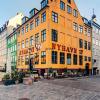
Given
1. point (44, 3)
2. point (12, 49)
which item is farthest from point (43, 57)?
point (12, 49)

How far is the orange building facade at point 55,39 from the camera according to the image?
2878 centimetres

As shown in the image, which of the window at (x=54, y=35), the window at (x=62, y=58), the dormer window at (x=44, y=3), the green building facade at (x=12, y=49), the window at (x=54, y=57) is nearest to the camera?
the window at (x=54, y=57)

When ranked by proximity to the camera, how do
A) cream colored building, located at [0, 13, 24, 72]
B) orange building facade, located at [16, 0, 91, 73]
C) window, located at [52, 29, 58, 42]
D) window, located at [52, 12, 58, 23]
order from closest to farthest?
orange building facade, located at [16, 0, 91, 73], window, located at [52, 29, 58, 42], window, located at [52, 12, 58, 23], cream colored building, located at [0, 13, 24, 72]

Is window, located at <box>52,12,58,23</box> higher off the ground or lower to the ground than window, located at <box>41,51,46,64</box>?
higher

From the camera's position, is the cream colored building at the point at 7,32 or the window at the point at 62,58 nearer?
the window at the point at 62,58

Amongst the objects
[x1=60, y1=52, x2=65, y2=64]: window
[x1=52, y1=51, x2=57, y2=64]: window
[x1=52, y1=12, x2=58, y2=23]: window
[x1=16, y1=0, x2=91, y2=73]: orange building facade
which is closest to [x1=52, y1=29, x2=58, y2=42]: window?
[x1=16, y1=0, x2=91, y2=73]: orange building facade

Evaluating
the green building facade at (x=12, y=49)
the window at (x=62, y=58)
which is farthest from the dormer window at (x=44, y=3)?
the green building facade at (x=12, y=49)

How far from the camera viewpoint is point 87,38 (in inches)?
1533

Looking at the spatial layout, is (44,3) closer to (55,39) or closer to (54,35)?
(54,35)

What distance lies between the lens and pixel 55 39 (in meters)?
29.5

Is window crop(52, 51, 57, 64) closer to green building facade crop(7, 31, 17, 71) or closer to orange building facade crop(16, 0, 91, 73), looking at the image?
orange building facade crop(16, 0, 91, 73)

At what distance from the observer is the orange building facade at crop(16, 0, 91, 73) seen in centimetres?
2878

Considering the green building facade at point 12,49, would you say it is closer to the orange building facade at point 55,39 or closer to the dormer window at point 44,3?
the orange building facade at point 55,39

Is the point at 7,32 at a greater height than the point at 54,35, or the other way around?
the point at 7,32
